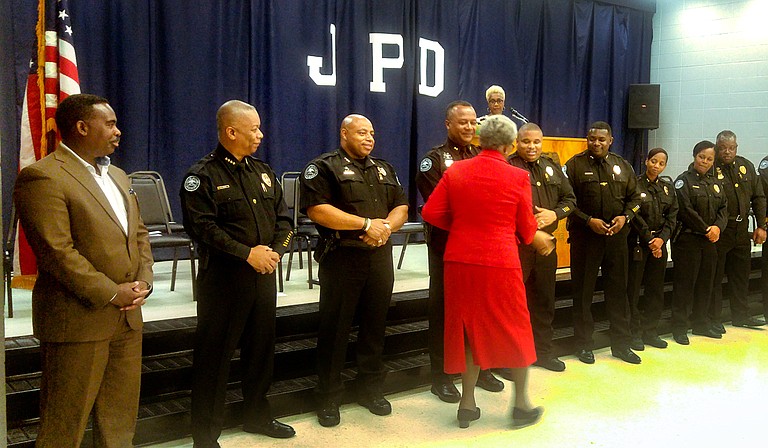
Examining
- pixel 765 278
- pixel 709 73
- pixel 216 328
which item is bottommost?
pixel 765 278

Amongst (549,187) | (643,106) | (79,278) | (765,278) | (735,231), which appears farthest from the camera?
(643,106)

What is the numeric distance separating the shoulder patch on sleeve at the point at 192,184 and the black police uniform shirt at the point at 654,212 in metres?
3.07

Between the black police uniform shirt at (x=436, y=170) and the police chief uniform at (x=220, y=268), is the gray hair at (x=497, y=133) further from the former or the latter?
the police chief uniform at (x=220, y=268)

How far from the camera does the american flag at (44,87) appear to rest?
407 centimetres

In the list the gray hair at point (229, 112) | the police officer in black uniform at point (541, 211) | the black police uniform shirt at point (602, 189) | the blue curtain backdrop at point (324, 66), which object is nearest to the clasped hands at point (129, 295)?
the gray hair at point (229, 112)

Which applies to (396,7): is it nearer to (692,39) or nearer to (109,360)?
(692,39)

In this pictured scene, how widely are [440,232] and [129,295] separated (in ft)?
5.80

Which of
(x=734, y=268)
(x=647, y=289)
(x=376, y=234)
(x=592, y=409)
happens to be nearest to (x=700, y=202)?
(x=647, y=289)

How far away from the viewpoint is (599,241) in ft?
13.8

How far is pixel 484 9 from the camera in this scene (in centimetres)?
796

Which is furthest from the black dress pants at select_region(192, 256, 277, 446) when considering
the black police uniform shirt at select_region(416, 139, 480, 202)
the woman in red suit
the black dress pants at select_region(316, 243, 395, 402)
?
the black police uniform shirt at select_region(416, 139, 480, 202)

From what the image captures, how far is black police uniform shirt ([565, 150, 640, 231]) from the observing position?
4.16m

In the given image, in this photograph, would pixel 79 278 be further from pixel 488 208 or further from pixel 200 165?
pixel 488 208

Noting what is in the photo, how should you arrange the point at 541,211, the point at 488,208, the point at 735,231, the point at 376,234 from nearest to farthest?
the point at 488,208 → the point at 376,234 → the point at 541,211 → the point at 735,231
